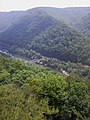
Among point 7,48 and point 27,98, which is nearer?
point 27,98

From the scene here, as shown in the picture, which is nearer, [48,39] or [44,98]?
[44,98]

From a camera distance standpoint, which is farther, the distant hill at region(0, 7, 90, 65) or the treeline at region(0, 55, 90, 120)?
the distant hill at region(0, 7, 90, 65)

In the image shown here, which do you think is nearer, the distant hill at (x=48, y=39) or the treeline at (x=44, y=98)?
the treeline at (x=44, y=98)

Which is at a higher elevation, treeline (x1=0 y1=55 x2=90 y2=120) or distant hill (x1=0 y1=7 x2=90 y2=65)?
treeline (x1=0 y1=55 x2=90 y2=120)

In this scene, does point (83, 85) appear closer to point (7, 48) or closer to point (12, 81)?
point (12, 81)

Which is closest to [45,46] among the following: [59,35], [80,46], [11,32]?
[59,35]

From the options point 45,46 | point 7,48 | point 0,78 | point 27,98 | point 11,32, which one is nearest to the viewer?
point 27,98

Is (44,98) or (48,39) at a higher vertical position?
(44,98)

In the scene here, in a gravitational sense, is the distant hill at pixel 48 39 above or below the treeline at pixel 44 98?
below
